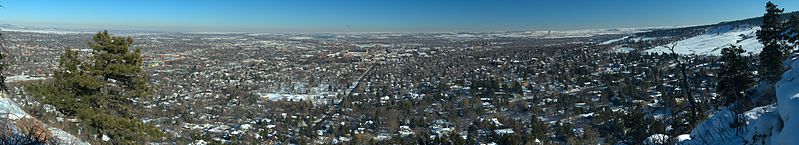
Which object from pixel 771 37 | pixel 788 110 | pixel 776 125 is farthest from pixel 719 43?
pixel 788 110

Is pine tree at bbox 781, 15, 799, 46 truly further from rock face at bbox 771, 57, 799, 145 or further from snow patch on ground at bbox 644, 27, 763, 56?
snow patch on ground at bbox 644, 27, 763, 56

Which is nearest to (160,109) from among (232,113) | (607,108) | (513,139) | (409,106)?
(232,113)

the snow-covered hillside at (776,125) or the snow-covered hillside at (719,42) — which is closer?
the snow-covered hillside at (776,125)

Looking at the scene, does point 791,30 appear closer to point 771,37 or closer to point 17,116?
point 771,37

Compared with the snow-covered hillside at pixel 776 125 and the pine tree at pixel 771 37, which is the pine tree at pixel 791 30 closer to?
the pine tree at pixel 771 37

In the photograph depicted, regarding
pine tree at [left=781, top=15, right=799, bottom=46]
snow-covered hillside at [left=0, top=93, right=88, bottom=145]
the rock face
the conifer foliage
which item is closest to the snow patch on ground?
pine tree at [left=781, top=15, right=799, bottom=46]

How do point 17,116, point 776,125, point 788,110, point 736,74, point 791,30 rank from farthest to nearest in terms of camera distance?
point 791,30 < point 736,74 < point 17,116 < point 776,125 < point 788,110

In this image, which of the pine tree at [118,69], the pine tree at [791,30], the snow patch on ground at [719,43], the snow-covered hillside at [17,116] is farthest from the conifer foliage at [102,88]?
the snow patch on ground at [719,43]

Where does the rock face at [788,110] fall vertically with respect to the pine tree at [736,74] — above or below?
above
